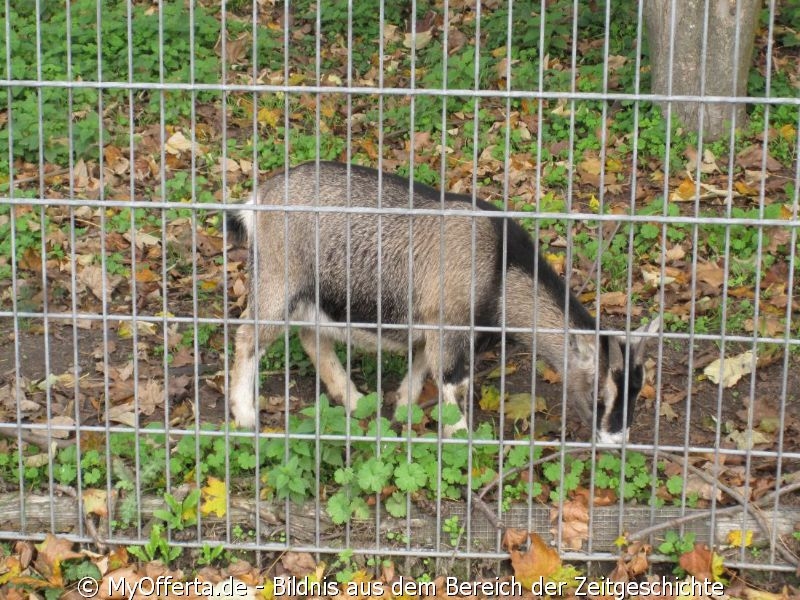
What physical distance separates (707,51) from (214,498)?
5564 millimetres

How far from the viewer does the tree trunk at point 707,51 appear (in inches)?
364

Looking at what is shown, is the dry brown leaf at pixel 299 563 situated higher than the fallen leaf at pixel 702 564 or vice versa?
the fallen leaf at pixel 702 564

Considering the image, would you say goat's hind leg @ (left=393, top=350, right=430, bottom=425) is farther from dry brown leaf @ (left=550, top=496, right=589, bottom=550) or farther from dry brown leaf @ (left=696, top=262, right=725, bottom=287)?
dry brown leaf @ (left=696, top=262, right=725, bottom=287)

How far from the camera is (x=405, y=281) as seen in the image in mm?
6648

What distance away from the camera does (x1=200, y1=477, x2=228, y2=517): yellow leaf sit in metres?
5.61

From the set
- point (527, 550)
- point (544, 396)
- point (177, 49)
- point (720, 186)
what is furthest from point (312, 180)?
point (177, 49)

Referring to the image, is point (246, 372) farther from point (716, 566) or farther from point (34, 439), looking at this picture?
point (716, 566)

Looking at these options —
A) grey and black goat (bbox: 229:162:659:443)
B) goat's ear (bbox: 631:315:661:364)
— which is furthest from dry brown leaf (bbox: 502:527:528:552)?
goat's ear (bbox: 631:315:661:364)

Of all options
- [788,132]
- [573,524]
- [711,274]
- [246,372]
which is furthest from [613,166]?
[573,524]

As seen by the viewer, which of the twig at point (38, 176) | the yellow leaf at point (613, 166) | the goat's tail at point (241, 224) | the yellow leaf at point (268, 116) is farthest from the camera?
the yellow leaf at point (268, 116)

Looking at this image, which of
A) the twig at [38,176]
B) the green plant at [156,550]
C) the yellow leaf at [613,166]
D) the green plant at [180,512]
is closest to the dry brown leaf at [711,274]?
the yellow leaf at [613,166]

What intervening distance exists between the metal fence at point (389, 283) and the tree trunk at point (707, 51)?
0.13 meters

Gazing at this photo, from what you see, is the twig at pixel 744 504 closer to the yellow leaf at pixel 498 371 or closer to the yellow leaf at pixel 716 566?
the yellow leaf at pixel 716 566

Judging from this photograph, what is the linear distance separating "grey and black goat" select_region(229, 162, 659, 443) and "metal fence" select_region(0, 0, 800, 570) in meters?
0.10
